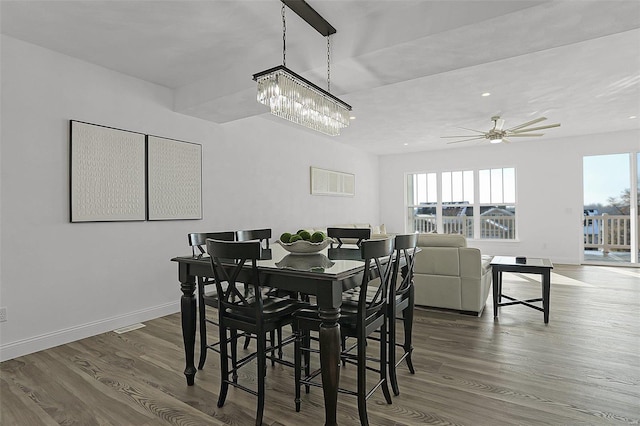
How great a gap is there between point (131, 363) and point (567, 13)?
3787 mm

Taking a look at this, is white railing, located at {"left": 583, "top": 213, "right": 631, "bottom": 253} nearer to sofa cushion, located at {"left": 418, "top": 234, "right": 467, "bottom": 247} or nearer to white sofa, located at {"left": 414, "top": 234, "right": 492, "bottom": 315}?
white sofa, located at {"left": 414, "top": 234, "right": 492, "bottom": 315}

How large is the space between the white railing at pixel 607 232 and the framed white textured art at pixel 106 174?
827cm

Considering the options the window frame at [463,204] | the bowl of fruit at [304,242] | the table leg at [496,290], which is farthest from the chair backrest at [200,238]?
the window frame at [463,204]

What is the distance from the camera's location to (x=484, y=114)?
17.8ft

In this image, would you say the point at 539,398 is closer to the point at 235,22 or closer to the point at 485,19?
the point at 485,19

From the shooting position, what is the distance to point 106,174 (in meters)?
3.48

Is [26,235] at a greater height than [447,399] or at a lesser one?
greater

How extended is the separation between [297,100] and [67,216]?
2415 millimetres

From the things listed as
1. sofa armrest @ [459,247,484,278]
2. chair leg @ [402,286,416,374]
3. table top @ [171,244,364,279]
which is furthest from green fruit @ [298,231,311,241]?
sofa armrest @ [459,247,484,278]

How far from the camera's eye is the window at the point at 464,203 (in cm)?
807

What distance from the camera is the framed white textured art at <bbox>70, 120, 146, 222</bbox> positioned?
3273 millimetres

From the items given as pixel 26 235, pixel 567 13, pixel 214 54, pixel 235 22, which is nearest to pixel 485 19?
pixel 567 13

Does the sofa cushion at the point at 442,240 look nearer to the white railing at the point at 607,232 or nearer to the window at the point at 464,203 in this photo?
the window at the point at 464,203

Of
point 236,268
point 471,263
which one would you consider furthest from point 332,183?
point 236,268
